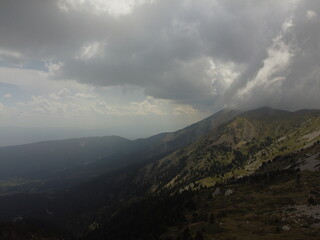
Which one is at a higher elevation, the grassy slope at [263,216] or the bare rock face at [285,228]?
the bare rock face at [285,228]

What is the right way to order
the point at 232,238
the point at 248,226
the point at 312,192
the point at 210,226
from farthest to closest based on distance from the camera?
the point at 312,192
the point at 210,226
the point at 248,226
the point at 232,238

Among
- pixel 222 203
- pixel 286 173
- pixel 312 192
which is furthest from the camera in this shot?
pixel 286 173

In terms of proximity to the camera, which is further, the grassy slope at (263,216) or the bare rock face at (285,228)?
the grassy slope at (263,216)

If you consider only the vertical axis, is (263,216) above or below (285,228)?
below

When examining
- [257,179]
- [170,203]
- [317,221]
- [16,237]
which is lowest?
[16,237]

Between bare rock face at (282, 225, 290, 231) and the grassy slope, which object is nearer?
bare rock face at (282, 225, 290, 231)

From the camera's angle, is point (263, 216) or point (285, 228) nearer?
point (285, 228)

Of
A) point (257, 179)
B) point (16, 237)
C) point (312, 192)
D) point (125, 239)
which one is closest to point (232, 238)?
point (312, 192)

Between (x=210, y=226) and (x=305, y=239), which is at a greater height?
(x=305, y=239)

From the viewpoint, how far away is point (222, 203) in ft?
431

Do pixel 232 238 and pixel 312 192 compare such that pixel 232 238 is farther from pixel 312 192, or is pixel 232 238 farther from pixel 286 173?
pixel 286 173

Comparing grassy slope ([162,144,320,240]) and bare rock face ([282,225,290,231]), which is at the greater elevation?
bare rock face ([282,225,290,231])

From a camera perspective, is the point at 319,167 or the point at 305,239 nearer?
the point at 305,239

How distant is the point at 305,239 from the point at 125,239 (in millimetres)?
126688
